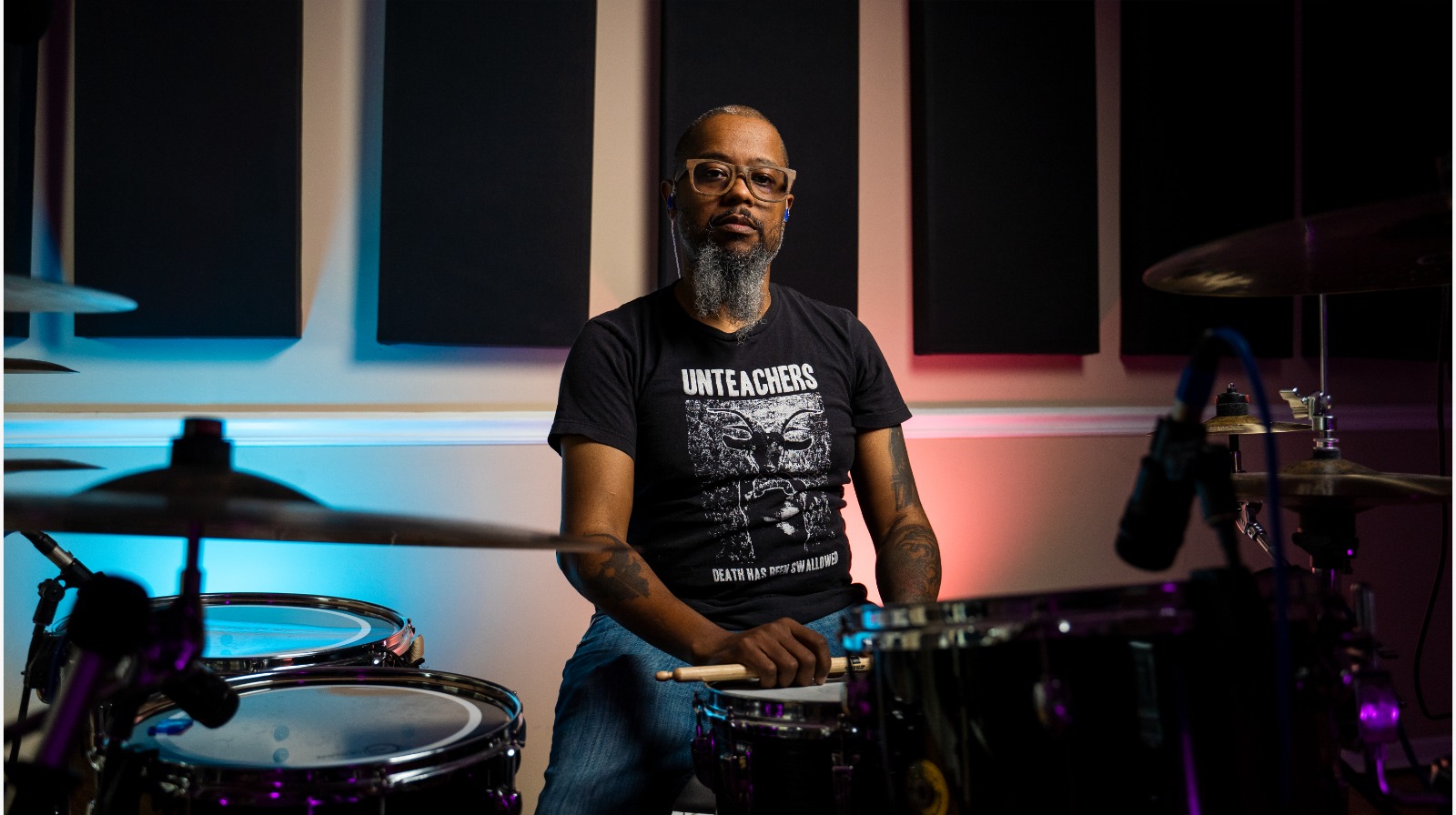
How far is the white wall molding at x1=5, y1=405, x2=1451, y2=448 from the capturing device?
89.5 inches

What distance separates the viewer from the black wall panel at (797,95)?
98.6 inches

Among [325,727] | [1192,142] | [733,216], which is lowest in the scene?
[325,727]

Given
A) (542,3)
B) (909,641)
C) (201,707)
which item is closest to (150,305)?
(542,3)

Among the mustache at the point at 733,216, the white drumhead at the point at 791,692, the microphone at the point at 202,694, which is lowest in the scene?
the white drumhead at the point at 791,692

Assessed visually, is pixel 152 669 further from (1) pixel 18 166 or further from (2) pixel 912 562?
(1) pixel 18 166

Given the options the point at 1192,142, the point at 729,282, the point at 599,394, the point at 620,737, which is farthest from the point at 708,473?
the point at 1192,142

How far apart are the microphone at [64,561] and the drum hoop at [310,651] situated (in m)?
0.12

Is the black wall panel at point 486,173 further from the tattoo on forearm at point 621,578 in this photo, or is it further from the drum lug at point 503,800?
the drum lug at point 503,800

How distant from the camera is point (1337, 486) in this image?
1582 mm

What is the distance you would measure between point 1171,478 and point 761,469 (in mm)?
1000

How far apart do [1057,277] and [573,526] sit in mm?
1763

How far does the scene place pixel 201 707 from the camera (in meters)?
1.01

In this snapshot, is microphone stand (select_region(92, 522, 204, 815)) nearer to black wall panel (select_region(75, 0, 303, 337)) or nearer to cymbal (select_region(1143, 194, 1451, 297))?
cymbal (select_region(1143, 194, 1451, 297))

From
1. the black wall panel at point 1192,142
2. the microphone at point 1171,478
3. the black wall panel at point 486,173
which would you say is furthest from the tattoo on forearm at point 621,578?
the black wall panel at point 1192,142
